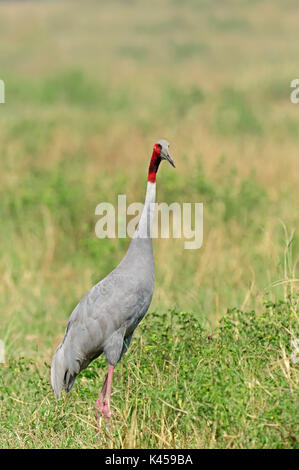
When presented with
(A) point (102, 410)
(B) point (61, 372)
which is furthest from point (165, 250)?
(A) point (102, 410)

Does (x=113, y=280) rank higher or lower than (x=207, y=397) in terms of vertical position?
higher

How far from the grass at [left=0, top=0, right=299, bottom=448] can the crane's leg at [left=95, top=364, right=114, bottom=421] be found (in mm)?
94

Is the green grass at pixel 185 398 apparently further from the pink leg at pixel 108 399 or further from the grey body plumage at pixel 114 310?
the grey body plumage at pixel 114 310

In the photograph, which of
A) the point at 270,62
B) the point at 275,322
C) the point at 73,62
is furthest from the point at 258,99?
the point at 275,322

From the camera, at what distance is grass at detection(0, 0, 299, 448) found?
4.25 m

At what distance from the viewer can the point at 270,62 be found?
A: 23.3 m

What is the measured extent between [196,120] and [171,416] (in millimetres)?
9931

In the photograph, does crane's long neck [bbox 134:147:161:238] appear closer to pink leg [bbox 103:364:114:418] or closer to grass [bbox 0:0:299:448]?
grass [bbox 0:0:299:448]

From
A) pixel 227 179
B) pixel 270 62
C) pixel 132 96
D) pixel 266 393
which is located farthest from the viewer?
pixel 270 62

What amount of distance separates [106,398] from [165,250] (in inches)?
151

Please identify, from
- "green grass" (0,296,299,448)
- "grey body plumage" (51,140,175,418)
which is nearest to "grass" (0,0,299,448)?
"green grass" (0,296,299,448)

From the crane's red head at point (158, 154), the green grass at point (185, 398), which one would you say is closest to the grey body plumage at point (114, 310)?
the green grass at point (185, 398)

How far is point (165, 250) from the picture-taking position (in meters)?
8.33
